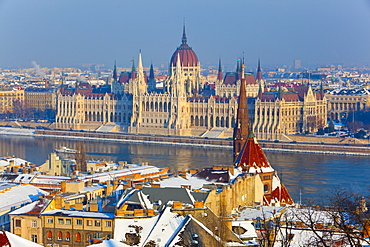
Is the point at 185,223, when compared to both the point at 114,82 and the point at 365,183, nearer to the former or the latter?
the point at 365,183

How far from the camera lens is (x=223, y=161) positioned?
4678cm

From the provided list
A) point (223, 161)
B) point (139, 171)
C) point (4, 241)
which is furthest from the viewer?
point (223, 161)

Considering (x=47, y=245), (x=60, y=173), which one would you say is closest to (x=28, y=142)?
(x=60, y=173)

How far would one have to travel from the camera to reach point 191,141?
198ft

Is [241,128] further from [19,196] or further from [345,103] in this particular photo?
[345,103]

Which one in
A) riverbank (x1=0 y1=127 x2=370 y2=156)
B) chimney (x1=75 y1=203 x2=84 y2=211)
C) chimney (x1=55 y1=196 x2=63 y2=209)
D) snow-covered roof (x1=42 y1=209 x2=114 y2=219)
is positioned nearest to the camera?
snow-covered roof (x1=42 y1=209 x2=114 y2=219)

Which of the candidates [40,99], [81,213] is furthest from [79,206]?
[40,99]

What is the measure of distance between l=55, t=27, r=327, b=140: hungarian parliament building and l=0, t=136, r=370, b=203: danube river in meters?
6.71

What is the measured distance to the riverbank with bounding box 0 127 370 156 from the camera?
53062 millimetres

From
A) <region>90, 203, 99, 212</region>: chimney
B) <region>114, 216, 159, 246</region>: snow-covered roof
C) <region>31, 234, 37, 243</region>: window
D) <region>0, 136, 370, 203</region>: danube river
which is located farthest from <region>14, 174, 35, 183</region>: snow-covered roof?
<region>114, 216, 159, 246</region>: snow-covered roof

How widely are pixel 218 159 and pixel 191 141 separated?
1193 cm

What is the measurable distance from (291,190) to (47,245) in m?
16.5

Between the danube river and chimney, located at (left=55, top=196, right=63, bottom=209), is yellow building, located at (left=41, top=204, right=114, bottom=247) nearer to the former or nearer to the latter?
chimney, located at (left=55, top=196, right=63, bottom=209)

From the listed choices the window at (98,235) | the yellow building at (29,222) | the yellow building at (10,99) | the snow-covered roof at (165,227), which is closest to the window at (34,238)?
the yellow building at (29,222)
